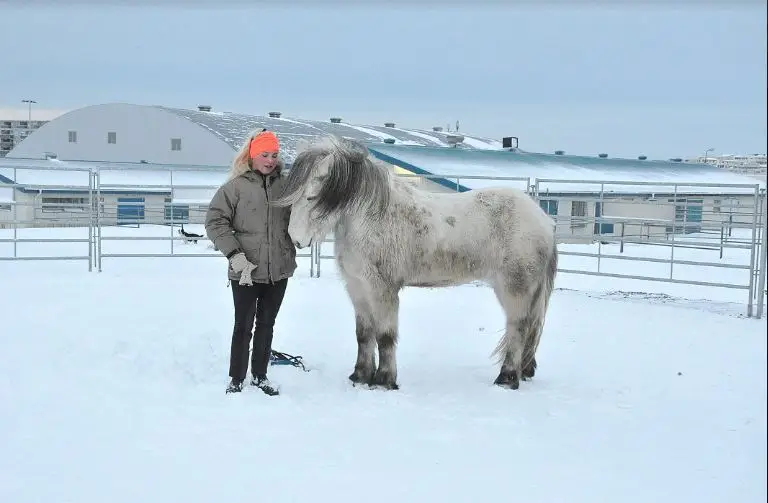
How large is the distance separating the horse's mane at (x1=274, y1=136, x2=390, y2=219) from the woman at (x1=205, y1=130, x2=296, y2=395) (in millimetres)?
125

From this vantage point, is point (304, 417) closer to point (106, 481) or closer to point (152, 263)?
point (106, 481)

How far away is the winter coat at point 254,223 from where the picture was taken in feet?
14.1

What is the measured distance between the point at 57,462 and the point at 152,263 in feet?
28.1

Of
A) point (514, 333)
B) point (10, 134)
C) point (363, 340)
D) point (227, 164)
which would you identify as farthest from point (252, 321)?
point (10, 134)

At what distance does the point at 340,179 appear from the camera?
178 inches

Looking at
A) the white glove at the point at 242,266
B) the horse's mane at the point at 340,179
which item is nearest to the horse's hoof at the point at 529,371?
the horse's mane at the point at 340,179

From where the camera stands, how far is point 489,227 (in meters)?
4.83

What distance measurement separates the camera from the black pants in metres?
4.39

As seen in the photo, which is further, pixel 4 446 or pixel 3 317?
pixel 3 317

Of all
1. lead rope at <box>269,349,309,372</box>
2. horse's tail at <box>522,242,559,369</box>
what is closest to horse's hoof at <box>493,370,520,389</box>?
horse's tail at <box>522,242,559,369</box>

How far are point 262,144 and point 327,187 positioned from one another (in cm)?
45

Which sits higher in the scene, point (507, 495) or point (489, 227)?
point (489, 227)

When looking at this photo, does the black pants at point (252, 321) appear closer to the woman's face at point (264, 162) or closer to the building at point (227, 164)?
the woman's face at point (264, 162)

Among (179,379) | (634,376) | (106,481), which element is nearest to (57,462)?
(106,481)
